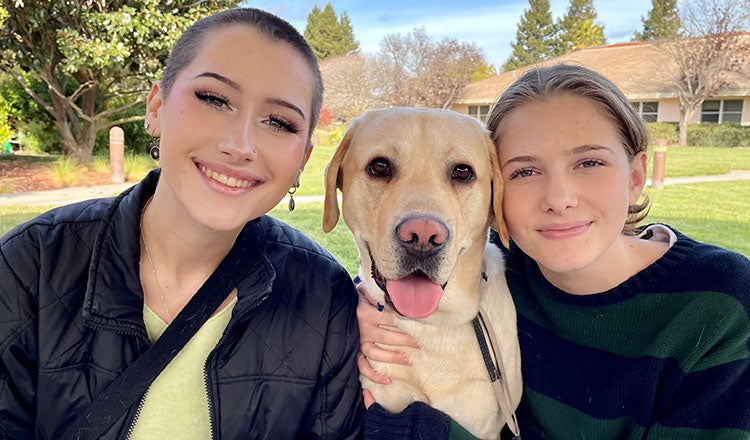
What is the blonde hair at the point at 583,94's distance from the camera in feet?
5.09

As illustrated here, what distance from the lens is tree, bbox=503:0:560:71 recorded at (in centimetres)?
3491

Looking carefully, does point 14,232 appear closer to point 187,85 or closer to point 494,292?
point 187,85

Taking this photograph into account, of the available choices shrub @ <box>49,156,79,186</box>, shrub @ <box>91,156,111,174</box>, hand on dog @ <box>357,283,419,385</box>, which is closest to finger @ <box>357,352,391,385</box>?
hand on dog @ <box>357,283,419,385</box>

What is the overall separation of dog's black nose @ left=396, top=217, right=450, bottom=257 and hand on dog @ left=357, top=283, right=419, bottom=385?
32 centimetres

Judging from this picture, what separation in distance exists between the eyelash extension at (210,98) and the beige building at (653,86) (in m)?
17.5

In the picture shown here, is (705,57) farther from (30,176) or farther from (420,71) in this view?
(30,176)

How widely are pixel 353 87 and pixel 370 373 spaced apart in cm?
1954

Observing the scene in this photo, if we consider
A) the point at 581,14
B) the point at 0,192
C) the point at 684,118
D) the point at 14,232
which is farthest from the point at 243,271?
the point at 581,14

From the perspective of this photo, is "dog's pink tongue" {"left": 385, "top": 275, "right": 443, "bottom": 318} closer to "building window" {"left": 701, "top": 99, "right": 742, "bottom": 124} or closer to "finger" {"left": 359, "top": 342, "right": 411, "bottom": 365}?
"finger" {"left": 359, "top": 342, "right": 411, "bottom": 365}

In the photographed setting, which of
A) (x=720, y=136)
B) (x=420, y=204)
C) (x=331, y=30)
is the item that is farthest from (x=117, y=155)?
(x=331, y=30)

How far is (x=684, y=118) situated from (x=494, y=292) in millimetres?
21259

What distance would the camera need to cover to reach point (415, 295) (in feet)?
5.10

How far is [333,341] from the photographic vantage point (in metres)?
1.61

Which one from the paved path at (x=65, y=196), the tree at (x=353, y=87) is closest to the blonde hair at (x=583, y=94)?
the paved path at (x=65, y=196)
